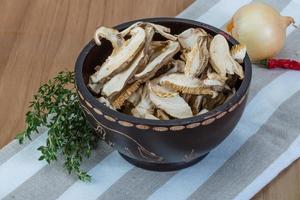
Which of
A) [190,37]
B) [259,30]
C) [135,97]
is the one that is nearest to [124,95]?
[135,97]

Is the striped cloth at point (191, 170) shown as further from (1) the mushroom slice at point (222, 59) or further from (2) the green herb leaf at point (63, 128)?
(1) the mushroom slice at point (222, 59)

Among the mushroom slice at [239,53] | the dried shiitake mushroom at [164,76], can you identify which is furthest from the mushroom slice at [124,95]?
the mushroom slice at [239,53]

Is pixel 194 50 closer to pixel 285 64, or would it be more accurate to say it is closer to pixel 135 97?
pixel 135 97

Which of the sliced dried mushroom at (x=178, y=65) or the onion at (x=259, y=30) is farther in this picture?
the onion at (x=259, y=30)

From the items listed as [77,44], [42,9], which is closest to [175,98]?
[77,44]

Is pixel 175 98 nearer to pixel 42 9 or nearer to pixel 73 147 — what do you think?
pixel 73 147
